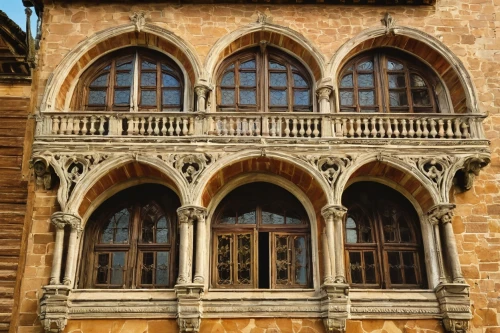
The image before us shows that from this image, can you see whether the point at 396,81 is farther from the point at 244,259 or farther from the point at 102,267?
the point at 102,267

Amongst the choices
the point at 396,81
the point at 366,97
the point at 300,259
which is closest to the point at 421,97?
the point at 396,81

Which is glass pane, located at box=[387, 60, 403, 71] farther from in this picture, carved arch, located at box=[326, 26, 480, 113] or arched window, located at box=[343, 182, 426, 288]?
arched window, located at box=[343, 182, 426, 288]

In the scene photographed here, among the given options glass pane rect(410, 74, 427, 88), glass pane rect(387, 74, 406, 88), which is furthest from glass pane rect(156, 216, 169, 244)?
glass pane rect(410, 74, 427, 88)

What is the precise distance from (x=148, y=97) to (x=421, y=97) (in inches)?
268

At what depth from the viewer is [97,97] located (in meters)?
16.5

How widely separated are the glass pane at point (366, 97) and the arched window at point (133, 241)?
5.20m

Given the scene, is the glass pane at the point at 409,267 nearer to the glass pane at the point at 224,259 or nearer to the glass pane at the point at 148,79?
the glass pane at the point at 224,259

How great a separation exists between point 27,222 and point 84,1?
19.5 feet

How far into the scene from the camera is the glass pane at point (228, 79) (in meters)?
16.6

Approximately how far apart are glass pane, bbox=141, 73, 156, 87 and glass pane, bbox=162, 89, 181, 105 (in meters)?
0.40

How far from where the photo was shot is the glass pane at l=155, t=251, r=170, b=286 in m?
14.5

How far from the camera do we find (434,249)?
47.3ft

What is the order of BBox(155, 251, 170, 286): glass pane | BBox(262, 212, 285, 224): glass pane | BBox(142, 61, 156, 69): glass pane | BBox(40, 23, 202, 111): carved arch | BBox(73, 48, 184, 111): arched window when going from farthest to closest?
BBox(142, 61, 156, 69): glass pane < BBox(73, 48, 184, 111): arched window < BBox(40, 23, 202, 111): carved arch < BBox(262, 212, 285, 224): glass pane < BBox(155, 251, 170, 286): glass pane

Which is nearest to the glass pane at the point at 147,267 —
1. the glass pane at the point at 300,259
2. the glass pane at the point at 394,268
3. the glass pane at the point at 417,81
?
the glass pane at the point at 300,259
